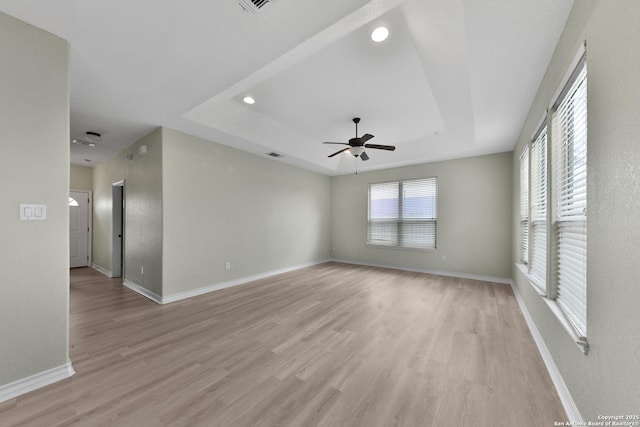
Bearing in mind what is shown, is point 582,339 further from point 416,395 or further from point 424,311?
point 424,311

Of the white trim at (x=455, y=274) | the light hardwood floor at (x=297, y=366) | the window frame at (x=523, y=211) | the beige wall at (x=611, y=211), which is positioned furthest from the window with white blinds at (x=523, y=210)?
the beige wall at (x=611, y=211)

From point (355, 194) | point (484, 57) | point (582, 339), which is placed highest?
point (484, 57)

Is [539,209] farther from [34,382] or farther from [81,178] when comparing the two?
[81,178]

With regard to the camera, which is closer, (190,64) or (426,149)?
(190,64)

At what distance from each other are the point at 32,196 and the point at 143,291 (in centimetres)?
269

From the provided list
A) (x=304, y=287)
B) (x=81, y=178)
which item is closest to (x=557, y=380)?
(x=304, y=287)

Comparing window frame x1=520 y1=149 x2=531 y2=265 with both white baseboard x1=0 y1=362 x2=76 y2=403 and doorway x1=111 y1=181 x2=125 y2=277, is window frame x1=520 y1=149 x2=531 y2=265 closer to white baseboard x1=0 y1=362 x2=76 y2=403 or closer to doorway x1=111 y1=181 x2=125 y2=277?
white baseboard x1=0 y1=362 x2=76 y2=403

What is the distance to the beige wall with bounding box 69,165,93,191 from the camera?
603 cm

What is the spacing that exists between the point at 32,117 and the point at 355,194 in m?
6.04

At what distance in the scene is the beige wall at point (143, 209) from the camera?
3709 mm

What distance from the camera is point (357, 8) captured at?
63.0 inches

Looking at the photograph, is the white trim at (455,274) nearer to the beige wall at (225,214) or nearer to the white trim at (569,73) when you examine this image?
the beige wall at (225,214)

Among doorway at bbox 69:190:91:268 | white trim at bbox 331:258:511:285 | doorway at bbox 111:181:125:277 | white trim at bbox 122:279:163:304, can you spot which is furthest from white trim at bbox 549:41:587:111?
doorway at bbox 69:190:91:268

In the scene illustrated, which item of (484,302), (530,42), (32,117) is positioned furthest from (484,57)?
(32,117)
